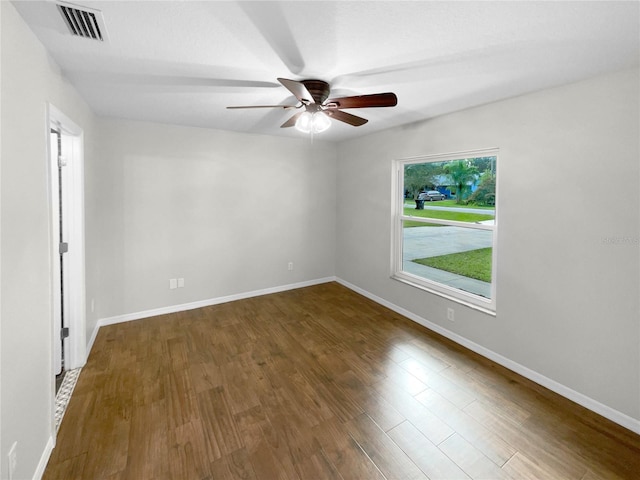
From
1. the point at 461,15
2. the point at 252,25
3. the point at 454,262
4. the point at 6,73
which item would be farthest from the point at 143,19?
the point at 454,262

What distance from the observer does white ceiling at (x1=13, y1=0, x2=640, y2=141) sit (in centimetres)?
137

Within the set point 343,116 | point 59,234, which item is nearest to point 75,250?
point 59,234

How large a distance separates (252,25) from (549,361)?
3120 mm

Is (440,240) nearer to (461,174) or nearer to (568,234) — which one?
(461,174)

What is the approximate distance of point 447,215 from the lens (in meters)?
3.29

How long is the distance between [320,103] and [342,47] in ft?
1.75

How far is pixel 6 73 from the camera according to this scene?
1299 mm

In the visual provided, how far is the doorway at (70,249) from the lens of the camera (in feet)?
7.97

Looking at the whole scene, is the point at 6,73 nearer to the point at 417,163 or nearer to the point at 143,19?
the point at 143,19

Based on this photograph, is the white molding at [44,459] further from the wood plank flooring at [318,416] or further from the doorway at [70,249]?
the doorway at [70,249]

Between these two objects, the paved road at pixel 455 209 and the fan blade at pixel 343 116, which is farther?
the paved road at pixel 455 209

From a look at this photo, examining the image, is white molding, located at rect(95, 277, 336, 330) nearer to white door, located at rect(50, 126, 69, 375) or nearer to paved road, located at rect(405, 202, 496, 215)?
white door, located at rect(50, 126, 69, 375)

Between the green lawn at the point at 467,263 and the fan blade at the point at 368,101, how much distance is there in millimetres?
1810

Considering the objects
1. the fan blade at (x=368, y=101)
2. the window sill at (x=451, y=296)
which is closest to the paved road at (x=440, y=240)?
the window sill at (x=451, y=296)
